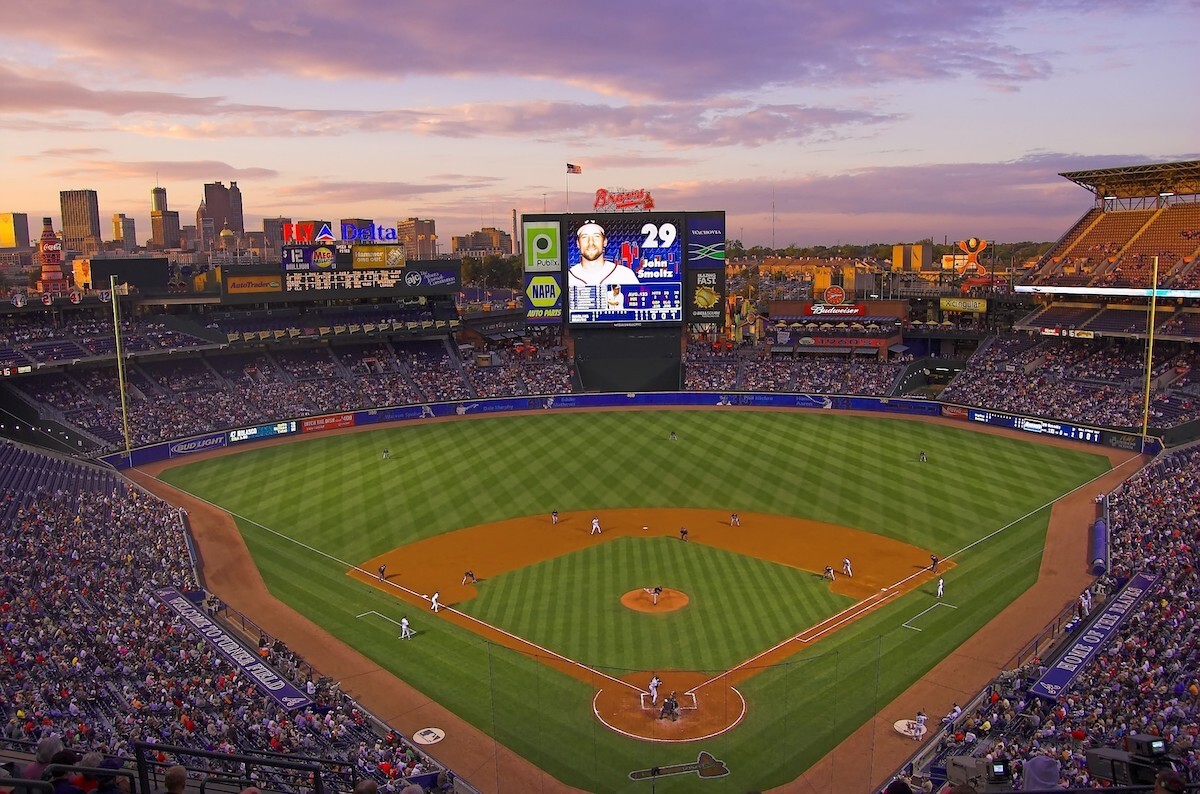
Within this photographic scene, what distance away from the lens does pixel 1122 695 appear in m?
19.9

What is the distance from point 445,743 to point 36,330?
46.9 metres

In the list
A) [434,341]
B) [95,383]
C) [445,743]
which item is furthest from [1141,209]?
[95,383]

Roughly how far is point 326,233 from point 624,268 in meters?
22.4

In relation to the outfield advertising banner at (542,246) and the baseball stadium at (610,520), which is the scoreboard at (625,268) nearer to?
the outfield advertising banner at (542,246)

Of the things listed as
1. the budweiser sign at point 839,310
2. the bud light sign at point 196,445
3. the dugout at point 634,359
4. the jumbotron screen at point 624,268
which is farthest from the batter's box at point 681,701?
the budweiser sign at point 839,310

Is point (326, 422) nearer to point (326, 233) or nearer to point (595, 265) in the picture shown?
point (326, 233)

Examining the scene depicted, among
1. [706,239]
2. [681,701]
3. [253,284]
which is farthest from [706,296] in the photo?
[681,701]

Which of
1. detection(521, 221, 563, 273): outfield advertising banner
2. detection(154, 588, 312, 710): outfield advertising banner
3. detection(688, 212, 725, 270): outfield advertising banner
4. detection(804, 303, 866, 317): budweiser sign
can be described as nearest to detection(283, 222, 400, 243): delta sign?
detection(521, 221, 563, 273): outfield advertising banner

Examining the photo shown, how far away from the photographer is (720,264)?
2468 inches

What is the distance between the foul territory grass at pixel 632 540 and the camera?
2278cm

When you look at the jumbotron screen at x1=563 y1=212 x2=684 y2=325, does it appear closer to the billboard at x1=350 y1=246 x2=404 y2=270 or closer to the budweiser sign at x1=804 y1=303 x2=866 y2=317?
the billboard at x1=350 y1=246 x2=404 y2=270

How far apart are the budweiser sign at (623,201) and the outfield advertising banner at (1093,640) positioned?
138ft

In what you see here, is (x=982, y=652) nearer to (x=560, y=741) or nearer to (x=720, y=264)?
(x=560, y=741)

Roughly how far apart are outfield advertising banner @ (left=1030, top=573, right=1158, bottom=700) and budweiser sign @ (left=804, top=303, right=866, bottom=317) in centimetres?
4774
